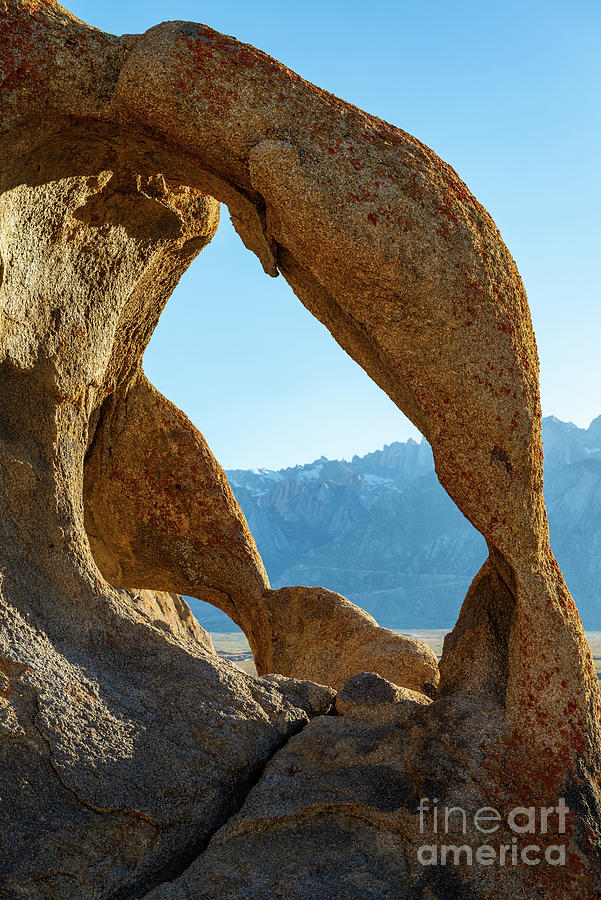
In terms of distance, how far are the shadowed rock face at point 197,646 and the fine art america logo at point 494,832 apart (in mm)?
61

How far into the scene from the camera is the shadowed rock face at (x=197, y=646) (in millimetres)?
5293

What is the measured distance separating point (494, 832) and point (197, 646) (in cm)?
265

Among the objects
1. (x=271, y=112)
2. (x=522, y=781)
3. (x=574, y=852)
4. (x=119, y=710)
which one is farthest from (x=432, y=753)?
(x=271, y=112)

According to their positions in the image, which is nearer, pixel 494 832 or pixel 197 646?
pixel 494 832

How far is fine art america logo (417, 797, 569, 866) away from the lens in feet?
17.8

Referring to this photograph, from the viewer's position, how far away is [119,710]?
18.9 ft

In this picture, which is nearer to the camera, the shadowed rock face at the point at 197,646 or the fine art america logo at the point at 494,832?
the shadowed rock face at the point at 197,646

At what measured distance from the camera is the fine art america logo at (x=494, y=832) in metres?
5.41

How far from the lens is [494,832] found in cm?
549

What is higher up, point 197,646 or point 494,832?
point 197,646

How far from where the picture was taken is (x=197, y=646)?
690 centimetres

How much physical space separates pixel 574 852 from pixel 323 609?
16.0 ft

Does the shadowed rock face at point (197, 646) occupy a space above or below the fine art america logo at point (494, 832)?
above

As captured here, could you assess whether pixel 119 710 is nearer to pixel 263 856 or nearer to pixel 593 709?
pixel 263 856
